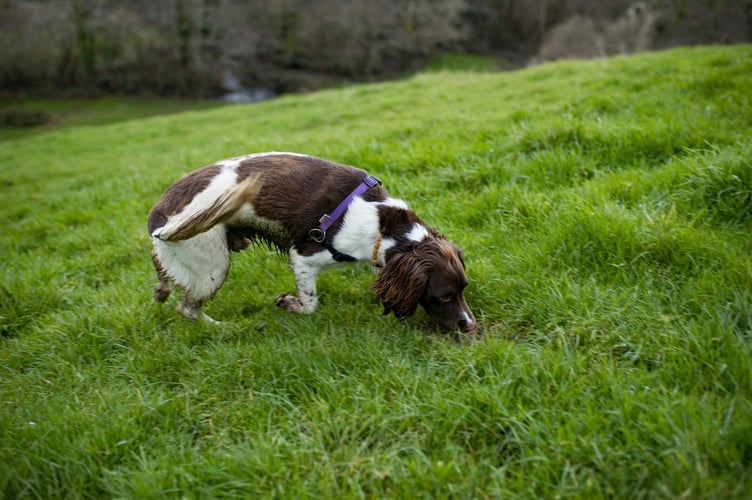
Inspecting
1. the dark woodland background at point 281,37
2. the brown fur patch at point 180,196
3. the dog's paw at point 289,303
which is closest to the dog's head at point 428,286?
the dog's paw at point 289,303

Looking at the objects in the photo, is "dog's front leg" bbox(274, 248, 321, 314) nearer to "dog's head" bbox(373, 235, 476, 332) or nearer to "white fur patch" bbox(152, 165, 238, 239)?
"dog's head" bbox(373, 235, 476, 332)

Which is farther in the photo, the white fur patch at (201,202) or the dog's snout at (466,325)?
the white fur patch at (201,202)

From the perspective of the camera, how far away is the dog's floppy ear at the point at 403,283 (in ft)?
9.16

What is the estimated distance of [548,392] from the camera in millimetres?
2094

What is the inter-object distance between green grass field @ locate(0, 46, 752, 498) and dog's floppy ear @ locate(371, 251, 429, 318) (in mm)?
152

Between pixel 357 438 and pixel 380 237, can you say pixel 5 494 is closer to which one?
pixel 357 438

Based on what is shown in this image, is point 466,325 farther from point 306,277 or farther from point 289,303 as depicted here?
point 289,303

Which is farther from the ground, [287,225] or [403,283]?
[287,225]

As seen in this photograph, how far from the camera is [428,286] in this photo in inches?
111

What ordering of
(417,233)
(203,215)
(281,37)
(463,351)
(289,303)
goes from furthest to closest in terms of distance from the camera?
(281,37) → (289,303) → (417,233) → (203,215) → (463,351)

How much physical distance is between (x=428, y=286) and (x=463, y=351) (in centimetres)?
48

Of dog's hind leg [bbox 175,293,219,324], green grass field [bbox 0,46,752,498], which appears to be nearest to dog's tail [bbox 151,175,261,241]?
dog's hind leg [bbox 175,293,219,324]

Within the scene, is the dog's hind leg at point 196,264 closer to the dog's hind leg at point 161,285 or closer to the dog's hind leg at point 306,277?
the dog's hind leg at point 161,285

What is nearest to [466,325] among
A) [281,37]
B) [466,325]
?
[466,325]
